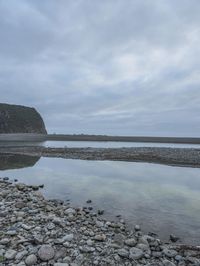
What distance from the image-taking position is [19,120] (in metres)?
177

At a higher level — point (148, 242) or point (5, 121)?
point (5, 121)

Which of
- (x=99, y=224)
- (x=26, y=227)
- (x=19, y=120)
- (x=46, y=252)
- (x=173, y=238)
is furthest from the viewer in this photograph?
(x=19, y=120)

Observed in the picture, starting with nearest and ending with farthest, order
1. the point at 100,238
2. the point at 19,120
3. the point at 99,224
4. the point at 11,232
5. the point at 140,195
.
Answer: the point at 11,232 < the point at 100,238 < the point at 99,224 < the point at 140,195 < the point at 19,120

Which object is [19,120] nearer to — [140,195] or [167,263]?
[140,195]

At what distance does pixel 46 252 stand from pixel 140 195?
9.38 meters

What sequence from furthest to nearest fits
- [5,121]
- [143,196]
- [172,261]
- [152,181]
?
[5,121], [152,181], [143,196], [172,261]

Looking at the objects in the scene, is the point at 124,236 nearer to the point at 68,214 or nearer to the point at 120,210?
the point at 68,214

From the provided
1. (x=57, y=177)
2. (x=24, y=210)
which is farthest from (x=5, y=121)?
(x=24, y=210)

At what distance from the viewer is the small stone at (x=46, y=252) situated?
7.05 meters

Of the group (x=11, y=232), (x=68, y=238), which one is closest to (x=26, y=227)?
(x=11, y=232)

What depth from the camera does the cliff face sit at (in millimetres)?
166125

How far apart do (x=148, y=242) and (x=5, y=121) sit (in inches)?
6552

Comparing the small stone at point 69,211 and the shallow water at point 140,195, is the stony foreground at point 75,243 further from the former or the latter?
the shallow water at point 140,195

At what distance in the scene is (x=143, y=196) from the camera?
1569 centimetres
